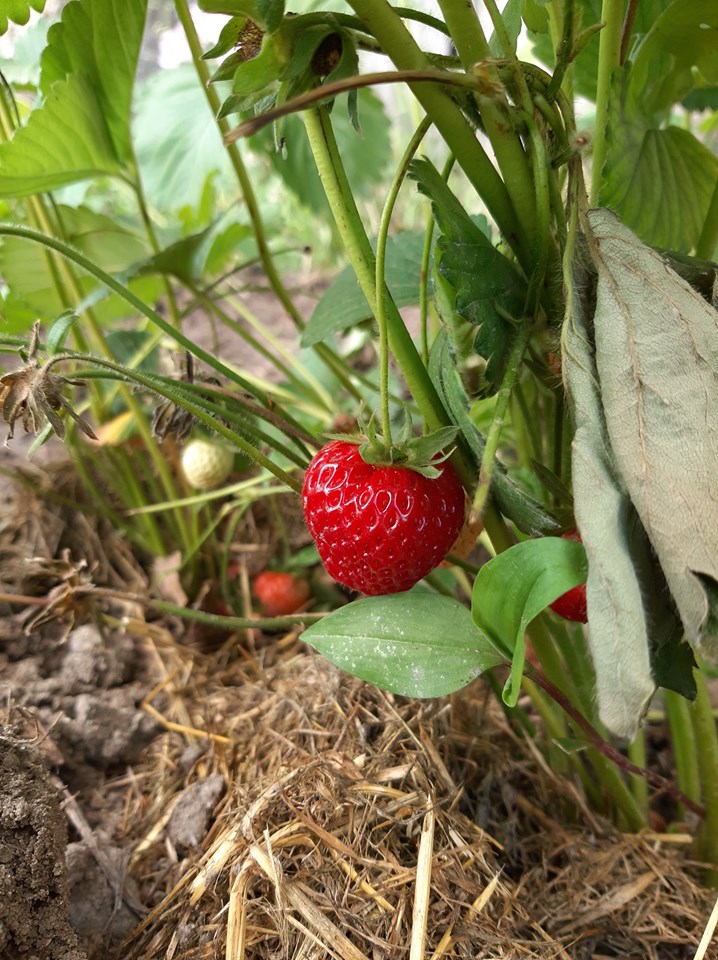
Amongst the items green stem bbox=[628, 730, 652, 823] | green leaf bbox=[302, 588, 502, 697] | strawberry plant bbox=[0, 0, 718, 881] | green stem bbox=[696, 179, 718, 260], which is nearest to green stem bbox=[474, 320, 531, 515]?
strawberry plant bbox=[0, 0, 718, 881]

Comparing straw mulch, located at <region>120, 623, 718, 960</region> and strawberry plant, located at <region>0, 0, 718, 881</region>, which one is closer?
strawberry plant, located at <region>0, 0, 718, 881</region>

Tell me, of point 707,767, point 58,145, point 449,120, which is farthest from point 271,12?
point 707,767

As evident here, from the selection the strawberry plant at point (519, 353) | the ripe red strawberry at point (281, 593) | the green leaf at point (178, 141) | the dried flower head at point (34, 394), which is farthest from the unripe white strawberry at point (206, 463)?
the green leaf at point (178, 141)

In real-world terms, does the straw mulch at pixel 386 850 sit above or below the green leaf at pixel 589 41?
below

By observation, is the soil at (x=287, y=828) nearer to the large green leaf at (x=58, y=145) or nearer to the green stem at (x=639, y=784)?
the green stem at (x=639, y=784)

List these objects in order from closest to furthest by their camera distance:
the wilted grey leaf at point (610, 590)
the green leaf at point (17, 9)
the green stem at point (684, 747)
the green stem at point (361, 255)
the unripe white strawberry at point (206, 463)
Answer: the wilted grey leaf at point (610, 590) < the green stem at point (361, 255) < the green leaf at point (17, 9) < the green stem at point (684, 747) < the unripe white strawberry at point (206, 463)

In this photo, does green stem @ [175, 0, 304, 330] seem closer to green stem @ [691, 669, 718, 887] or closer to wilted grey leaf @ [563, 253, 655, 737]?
wilted grey leaf @ [563, 253, 655, 737]

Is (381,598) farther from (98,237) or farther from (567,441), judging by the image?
(98,237)
